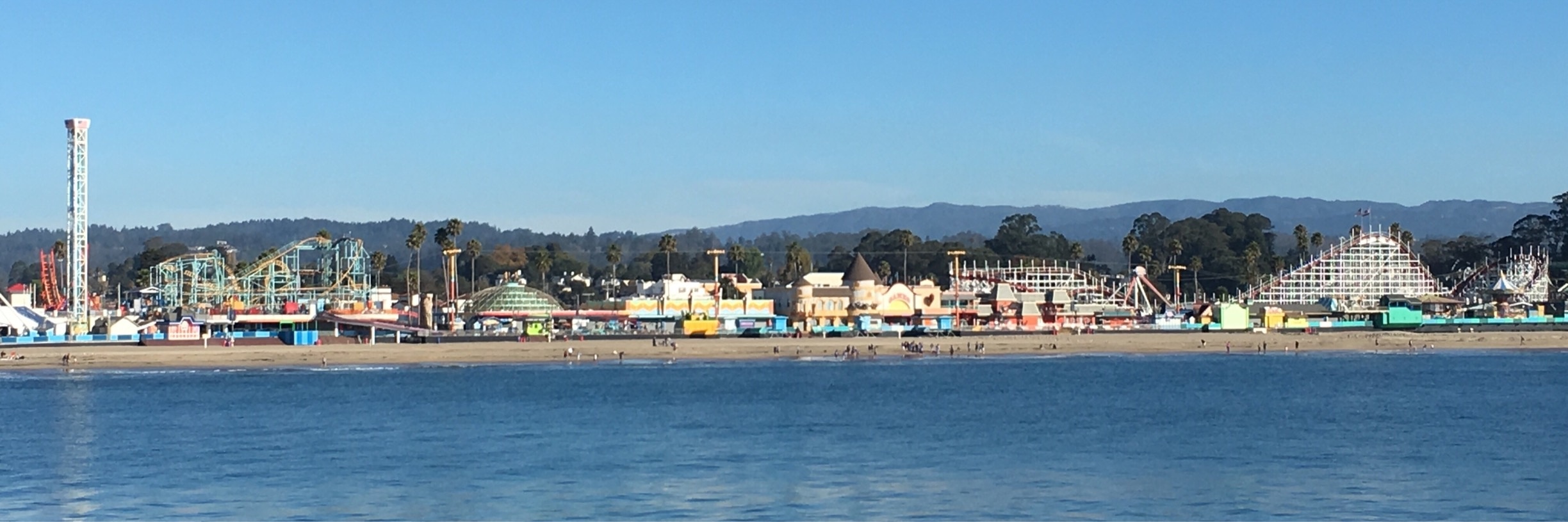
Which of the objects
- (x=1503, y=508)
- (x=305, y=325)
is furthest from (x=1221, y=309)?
(x=1503, y=508)

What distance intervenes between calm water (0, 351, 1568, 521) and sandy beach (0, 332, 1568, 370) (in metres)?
9.69

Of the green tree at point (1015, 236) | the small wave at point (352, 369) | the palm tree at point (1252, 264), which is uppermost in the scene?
the green tree at point (1015, 236)

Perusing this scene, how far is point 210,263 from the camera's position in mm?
118125

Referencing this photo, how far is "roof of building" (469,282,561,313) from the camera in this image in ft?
332

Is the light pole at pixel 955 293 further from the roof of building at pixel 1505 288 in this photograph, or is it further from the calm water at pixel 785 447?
the calm water at pixel 785 447

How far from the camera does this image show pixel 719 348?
81.6 metres

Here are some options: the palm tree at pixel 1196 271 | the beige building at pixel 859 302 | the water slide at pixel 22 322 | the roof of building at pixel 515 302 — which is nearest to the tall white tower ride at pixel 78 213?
the water slide at pixel 22 322

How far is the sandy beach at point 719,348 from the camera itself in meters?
74.2

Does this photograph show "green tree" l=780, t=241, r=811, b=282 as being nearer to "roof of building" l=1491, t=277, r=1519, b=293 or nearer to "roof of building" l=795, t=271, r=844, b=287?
"roof of building" l=795, t=271, r=844, b=287

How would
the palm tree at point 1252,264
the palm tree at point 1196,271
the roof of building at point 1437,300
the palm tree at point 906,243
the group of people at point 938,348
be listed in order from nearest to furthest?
the group of people at point 938,348 < the roof of building at point 1437,300 < the palm tree at point 1252,264 < the palm tree at point 1196,271 < the palm tree at point 906,243

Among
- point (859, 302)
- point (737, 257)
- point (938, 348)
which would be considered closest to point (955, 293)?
point (859, 302)

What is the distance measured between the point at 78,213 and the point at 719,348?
36.0 meters

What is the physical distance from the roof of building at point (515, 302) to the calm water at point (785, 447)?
1432 inches

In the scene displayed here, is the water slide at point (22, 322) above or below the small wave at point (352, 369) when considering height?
above
